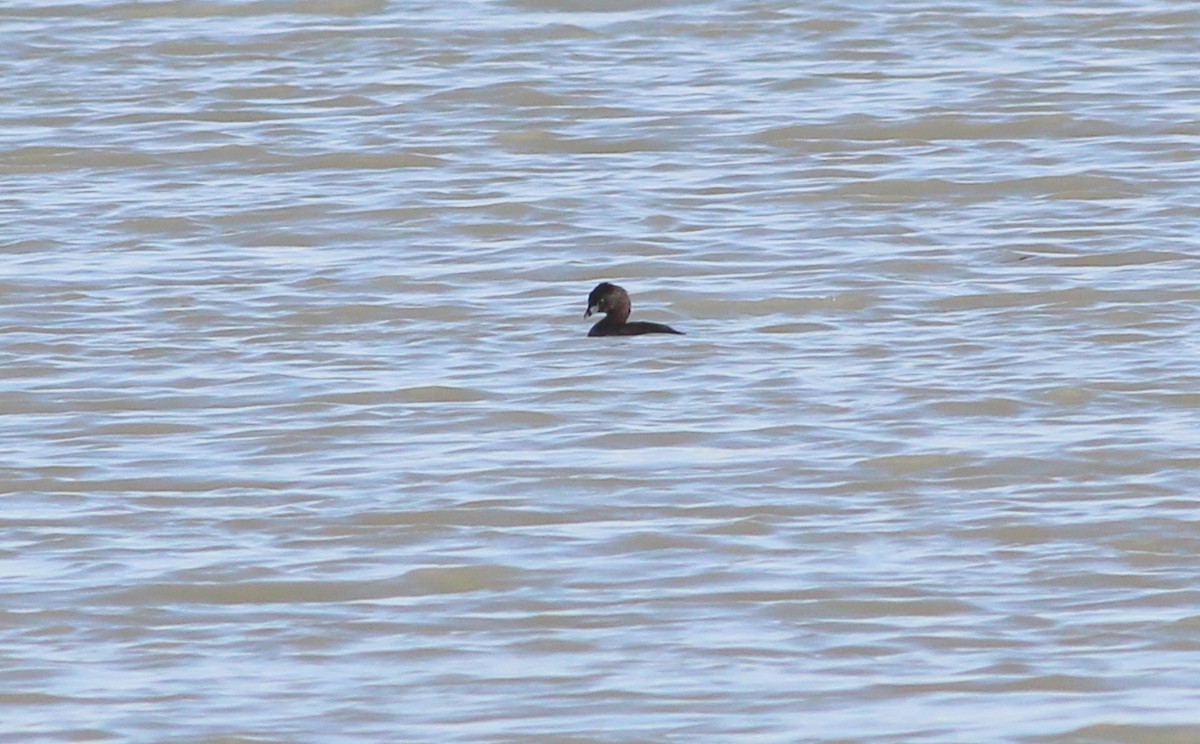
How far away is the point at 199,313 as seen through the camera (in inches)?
426

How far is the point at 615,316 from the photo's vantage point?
10.4 metres

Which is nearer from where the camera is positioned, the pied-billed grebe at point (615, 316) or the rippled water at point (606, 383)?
the rippled water at point (606, 383)

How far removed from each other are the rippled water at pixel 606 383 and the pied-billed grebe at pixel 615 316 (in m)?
0.08

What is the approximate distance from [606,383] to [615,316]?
72 centimetres

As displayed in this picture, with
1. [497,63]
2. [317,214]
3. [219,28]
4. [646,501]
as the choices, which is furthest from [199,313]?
[219,28]

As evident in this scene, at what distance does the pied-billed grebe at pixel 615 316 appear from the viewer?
1028 cm

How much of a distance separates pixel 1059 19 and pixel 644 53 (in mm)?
→ 2634

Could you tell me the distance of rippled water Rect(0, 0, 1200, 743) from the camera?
6.52m

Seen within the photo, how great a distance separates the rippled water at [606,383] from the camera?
6520 millimetres

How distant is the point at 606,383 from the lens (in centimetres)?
969

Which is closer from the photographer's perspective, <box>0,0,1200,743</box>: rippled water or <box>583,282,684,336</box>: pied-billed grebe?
<box>0,0,1200,743</box>: rippled water

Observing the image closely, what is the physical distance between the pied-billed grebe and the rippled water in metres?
0.08

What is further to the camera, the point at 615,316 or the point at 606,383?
the point at 615,316

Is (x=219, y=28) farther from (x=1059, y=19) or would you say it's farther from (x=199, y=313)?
(x=199, y=313)
